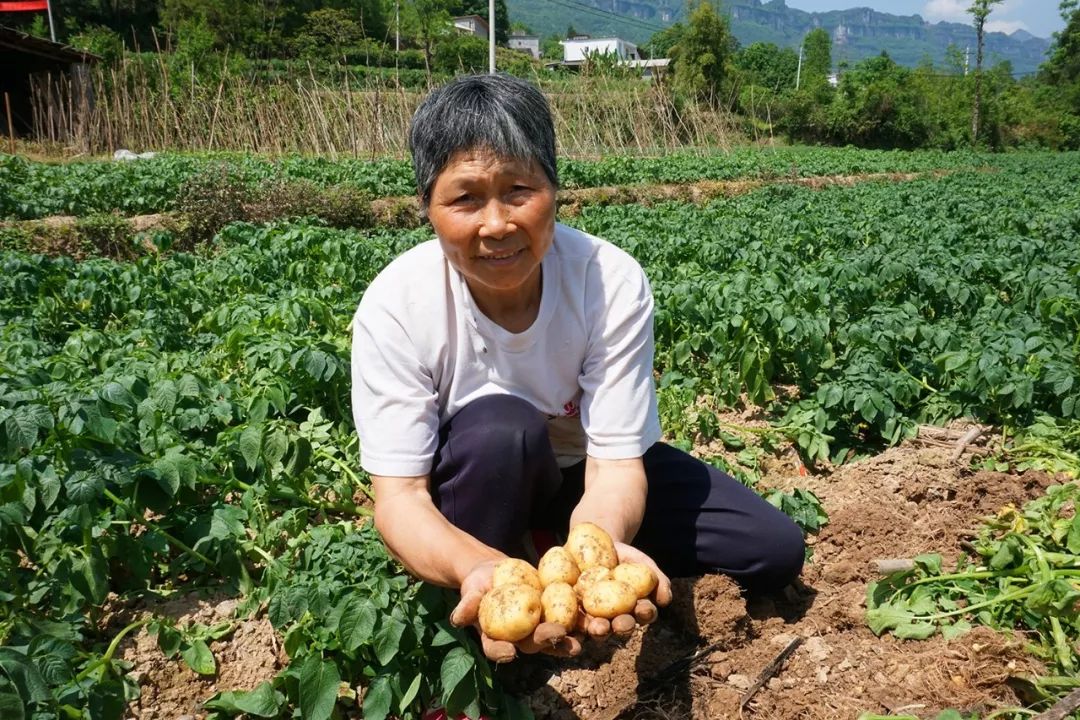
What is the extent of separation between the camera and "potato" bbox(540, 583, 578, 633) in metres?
1.50

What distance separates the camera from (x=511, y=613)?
144 cm

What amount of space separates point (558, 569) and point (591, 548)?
0.09m

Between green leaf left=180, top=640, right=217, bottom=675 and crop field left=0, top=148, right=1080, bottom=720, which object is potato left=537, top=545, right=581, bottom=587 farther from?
green leaf left=180, top=640, right=217, bottom=675

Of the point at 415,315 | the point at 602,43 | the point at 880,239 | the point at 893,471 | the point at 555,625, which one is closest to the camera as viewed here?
the point at 555,625

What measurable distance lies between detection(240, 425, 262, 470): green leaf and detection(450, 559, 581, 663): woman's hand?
110cm

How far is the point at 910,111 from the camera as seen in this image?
4000 cm

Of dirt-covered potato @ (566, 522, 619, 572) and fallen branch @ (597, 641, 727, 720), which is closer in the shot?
dirt-covered potato @ (566, 522, 619, 572)

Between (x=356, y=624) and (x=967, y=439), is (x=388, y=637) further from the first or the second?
(x=967, y=439)

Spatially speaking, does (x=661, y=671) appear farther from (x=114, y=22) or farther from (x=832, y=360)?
(x=114, y=22)

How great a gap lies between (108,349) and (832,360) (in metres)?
3.45

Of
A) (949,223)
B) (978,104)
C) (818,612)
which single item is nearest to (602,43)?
(978,104)

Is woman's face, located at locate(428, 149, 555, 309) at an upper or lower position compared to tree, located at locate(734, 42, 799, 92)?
lower

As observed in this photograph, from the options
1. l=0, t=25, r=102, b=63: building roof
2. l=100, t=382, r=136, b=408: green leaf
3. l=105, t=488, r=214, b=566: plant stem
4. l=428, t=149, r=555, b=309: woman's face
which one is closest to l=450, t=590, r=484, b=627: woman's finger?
l=428, t=149, r=555, b=309: woman's face

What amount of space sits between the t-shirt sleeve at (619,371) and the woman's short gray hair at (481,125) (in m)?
0.36
